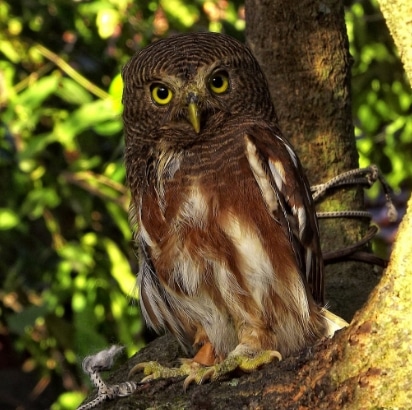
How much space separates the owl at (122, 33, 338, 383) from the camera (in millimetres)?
1979

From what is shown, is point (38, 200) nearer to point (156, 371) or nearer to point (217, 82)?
point (217, 82)

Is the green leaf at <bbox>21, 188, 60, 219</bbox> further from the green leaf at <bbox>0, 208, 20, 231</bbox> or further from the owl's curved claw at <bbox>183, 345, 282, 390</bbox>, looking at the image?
the owl's curved claw at <bbox>183, 345, 282, 390</bbox>

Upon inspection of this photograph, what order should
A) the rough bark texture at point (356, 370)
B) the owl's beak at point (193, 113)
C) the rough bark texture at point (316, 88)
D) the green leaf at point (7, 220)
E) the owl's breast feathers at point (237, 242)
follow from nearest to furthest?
the rough bark texture at point (356, 370)
the owl's breast feathers at point (237, 242)
the owl's beak at point (193, 113)
the rough bark texture at point (316, 88)
the green leaf at point (7, 220)

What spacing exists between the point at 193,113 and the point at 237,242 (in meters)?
0.35

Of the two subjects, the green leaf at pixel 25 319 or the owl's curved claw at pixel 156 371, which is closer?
the owl's curved claw at pixel 156 371

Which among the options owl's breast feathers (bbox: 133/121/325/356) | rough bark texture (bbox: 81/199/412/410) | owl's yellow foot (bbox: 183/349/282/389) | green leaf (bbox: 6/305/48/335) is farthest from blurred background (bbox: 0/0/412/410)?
rough bark texture (bbox: 81/199/412/410)

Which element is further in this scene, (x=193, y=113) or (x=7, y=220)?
(x=7, y=220)

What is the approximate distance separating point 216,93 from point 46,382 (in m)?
2.79

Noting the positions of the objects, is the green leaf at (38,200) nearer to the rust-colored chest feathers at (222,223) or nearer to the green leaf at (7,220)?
the green leaf at (7,220)

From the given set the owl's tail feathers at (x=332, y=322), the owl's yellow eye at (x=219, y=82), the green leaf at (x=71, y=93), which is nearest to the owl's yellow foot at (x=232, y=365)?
the owl's tail feathers at (x=332, y=322)

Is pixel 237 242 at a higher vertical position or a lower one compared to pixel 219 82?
lower

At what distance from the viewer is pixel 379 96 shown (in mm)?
3436

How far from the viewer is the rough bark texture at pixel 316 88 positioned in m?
2.34

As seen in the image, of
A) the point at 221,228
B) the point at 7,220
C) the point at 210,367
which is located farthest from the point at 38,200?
the point at 210,367
